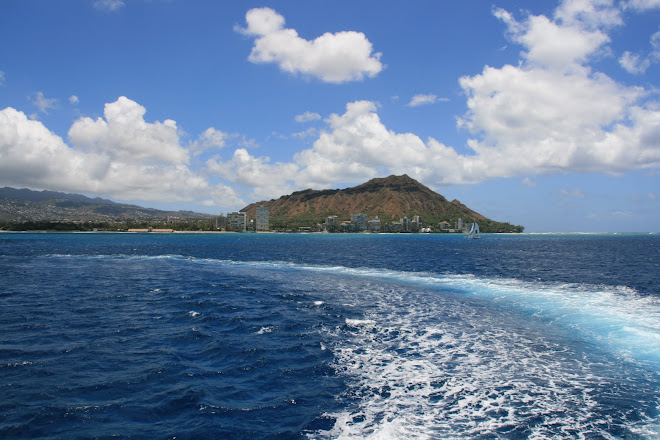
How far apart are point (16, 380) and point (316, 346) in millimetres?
12514

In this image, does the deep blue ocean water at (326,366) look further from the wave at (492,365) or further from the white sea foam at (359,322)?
the white sea foam at (359,322)

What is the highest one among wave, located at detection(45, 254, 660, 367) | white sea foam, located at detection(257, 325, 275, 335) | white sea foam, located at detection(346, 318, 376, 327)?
wave, located at detection(45, 254, 660, 367)

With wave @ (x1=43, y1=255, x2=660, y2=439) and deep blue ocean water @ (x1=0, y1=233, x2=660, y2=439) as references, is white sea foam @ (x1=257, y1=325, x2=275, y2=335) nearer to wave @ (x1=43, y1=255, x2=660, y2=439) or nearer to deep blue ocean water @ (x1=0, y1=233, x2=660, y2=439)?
wave @ (x1=43, y1=255, x2=660, y2=439)

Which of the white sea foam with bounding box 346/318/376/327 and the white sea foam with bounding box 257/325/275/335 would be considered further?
the white sea foam with bounding box 346/318/376/327

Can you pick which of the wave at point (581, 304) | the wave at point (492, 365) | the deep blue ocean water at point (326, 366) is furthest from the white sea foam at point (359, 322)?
the wave at point (581, 304)

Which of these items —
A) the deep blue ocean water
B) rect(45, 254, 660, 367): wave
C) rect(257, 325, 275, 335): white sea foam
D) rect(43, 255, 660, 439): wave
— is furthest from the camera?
rect(257, 325, 275, 335): white sea foam

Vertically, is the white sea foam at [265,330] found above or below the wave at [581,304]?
below

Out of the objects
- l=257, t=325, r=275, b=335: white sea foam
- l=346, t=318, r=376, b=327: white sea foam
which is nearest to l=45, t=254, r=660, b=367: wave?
l=346, t=318, r=376, b=327: white sea foam

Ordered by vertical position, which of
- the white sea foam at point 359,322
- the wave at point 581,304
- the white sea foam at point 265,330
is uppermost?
the wave at point 581,304

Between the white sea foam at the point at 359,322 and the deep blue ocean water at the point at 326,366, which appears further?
the white sea foam at the point at 359,322

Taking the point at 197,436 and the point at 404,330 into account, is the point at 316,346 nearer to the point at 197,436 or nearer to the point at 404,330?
the point at 404,330

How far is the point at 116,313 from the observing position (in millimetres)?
26266

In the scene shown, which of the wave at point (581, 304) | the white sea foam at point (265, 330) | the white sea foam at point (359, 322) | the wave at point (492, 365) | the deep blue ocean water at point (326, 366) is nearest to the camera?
the deep blue ocean water at point (326, 366)

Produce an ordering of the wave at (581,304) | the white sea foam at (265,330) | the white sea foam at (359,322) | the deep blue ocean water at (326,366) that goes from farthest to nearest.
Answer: the white sea foam at (359,322) < the white sea foam at (265,330) < the wave at (581,304) < the deep blue ocean water at (326,366)
